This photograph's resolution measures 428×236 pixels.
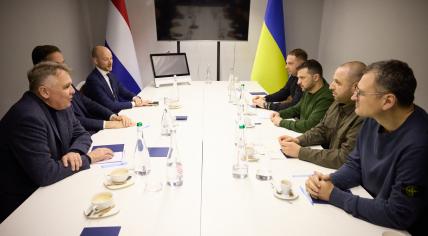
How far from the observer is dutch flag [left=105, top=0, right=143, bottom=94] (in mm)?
4531

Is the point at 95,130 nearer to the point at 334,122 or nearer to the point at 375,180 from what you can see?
the point at 334,122

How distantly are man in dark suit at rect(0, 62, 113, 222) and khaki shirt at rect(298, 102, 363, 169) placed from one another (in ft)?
4.00

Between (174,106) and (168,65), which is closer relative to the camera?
(174,106)

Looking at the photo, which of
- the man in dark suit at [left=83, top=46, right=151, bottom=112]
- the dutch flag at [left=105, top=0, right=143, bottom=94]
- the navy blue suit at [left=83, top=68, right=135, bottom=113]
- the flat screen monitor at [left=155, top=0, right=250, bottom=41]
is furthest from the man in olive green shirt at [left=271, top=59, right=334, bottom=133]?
the dutch flag at [left=105, top=0, right=143, bottom=94]

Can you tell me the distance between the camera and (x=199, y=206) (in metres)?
1.34

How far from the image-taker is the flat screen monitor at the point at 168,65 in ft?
13.4

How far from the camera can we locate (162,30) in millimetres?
4680

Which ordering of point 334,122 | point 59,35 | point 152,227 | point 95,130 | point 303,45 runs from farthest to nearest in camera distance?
point 303,45 → point 59,35 → point 95,130 → point 334,122 → point 152,227

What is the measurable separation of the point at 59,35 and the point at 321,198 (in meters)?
4.04

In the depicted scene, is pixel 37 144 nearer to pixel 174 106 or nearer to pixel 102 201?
pixel 102 201

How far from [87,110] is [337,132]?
230 cm

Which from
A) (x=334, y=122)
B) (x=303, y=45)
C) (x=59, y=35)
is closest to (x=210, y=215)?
(x=334, y=122)

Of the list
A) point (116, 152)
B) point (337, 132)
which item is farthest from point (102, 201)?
point (337, 132)

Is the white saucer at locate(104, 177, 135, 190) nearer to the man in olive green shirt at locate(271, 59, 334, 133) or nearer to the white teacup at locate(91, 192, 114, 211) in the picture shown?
the white teacup at locate(91, 192, 114, 211)
